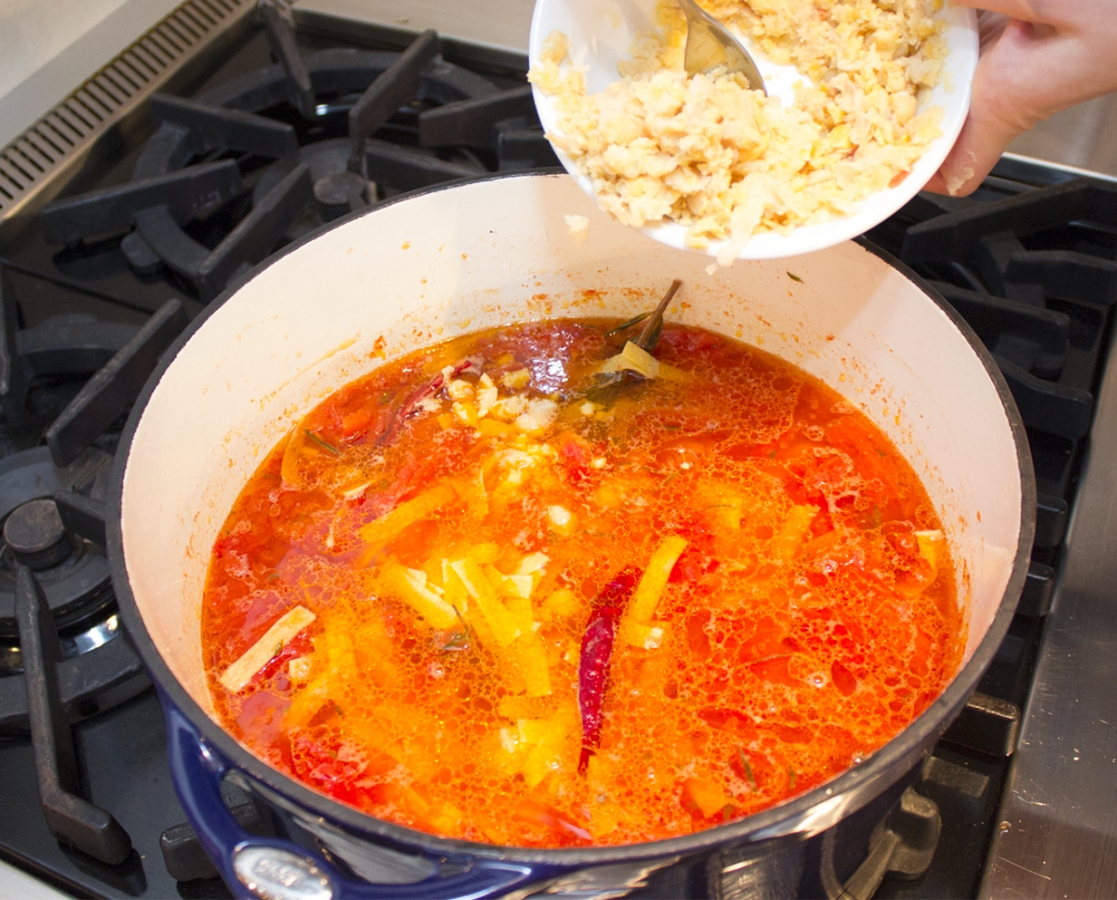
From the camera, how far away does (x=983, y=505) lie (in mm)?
1364

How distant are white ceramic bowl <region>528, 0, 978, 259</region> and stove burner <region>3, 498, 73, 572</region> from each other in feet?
3.15

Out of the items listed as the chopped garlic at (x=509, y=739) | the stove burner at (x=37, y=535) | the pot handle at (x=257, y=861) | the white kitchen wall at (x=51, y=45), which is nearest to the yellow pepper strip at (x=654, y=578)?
the chopped garlic at (x=509, y=739)

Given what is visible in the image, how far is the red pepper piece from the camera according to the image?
1.32m

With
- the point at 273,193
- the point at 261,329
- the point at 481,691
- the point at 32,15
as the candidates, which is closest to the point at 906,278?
the point at 481,691

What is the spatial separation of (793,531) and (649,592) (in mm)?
273

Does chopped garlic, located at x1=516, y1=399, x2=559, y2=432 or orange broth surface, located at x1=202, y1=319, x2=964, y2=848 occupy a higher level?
chopped garlic, located at x1=516, y1=399, x2=559, y2=432

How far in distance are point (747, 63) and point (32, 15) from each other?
4.89 feet

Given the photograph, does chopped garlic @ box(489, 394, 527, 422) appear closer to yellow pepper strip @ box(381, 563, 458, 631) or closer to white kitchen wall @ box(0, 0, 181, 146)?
yellow pepper strip @ box(381, 563, 458, 631)

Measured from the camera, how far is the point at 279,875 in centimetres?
98

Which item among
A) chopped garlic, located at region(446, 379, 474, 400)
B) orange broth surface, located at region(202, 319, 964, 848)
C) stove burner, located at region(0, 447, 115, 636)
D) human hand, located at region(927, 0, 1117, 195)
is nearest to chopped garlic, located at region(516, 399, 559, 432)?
orange broth surface, located at region(202, 319, 964, 848)

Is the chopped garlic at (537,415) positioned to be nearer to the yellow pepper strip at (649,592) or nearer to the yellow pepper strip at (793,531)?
the yellow pepper strip at (649,592)

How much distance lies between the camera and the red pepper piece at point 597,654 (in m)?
1.32

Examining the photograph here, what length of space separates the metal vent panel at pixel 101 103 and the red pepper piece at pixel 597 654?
1.42 meters

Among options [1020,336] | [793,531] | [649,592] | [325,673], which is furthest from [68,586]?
[1020,336]
